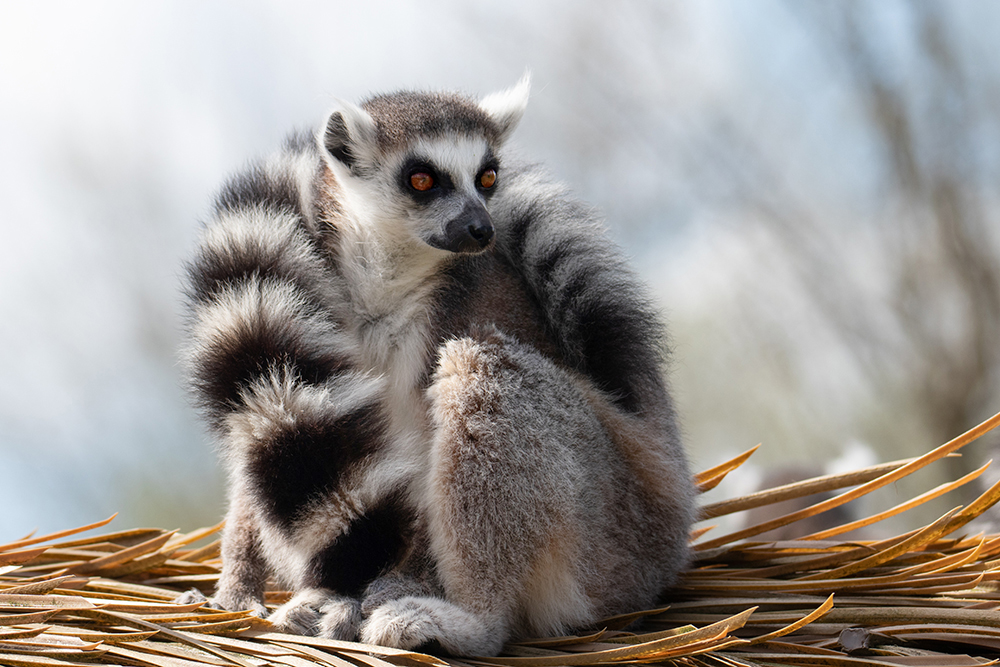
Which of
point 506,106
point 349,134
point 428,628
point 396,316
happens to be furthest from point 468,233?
point 428,628

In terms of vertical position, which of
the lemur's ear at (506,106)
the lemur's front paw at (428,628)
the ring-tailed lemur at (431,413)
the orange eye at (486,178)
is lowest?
the lemur's front paw at (428,628)

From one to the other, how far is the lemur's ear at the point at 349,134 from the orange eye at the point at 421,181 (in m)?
0.13

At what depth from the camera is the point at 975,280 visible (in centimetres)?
636

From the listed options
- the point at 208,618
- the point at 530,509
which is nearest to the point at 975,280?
the point at 530,509

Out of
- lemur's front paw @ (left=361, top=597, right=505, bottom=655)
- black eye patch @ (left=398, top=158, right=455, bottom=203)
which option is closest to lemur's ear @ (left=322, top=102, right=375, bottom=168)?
black eye patch @ (left=398, top=158, right=455, bottom=203)

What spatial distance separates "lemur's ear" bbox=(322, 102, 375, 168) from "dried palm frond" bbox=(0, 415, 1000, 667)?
41.1 inches

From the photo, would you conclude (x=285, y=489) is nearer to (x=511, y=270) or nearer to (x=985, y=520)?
(x=511, y=270)

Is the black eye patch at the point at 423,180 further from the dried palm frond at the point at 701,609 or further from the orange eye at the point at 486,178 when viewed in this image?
the dried palm frond at the point at 701,609

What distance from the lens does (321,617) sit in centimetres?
145

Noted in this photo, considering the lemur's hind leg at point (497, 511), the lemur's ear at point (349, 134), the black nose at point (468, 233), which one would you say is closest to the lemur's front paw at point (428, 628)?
the lemur's hind leg at point (497, 511)

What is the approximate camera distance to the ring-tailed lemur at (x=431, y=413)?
1441 millimetres

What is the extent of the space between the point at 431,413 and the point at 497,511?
0.81 ft

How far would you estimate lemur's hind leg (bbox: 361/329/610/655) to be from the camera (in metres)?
1.46

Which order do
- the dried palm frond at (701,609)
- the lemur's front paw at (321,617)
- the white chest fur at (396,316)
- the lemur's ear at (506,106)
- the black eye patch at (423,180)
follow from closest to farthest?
the dried palm frond at (701,609) → the lemur's front paw at (321,617) → the white chest fur at (396,316) → the black eye patch at (423,180) → the lemur's ear at (506,106)
